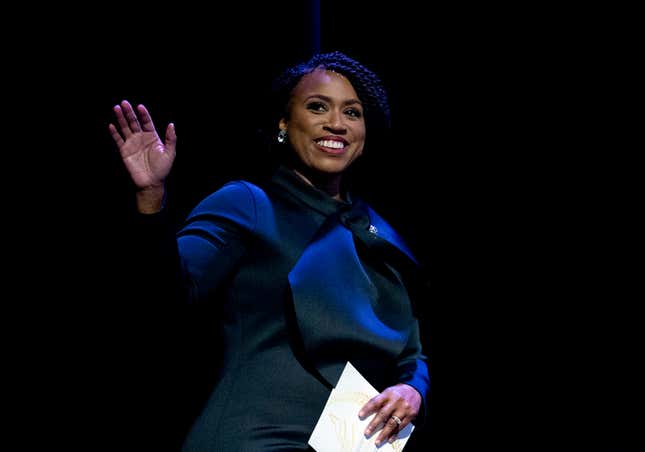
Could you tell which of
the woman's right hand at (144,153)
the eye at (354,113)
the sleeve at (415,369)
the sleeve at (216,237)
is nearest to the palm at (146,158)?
the woman's right hand at (144,153)

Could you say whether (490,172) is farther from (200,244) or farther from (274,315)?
(200,244)

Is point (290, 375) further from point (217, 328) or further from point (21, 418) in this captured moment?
point (21, 418)

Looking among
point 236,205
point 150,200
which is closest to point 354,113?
point 236,205

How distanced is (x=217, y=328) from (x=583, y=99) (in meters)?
1.43

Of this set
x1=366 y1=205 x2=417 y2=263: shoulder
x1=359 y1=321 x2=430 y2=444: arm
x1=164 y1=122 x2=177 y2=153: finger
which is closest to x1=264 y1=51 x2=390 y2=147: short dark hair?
x1=366 y1=205 x2=417 y2=263: shoulder

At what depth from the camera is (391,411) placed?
1.35m

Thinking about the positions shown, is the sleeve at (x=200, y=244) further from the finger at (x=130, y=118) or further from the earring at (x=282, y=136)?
the earring at (x=282, y=136)

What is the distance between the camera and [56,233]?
57.0 inches

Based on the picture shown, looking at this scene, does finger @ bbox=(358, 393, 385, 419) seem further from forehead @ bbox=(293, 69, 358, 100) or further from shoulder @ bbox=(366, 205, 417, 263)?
forehead @ bbox=(293, 69, 358, 100)

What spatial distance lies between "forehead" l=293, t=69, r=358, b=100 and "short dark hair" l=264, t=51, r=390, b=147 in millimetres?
13

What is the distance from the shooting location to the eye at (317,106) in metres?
1.61

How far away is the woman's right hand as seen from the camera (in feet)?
3.74

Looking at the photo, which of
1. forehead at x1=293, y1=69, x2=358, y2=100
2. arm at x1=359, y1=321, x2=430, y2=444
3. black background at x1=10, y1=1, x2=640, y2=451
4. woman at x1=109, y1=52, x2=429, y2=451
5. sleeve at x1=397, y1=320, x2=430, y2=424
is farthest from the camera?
black background at x1=10, y1=1, x2=640, y2=451

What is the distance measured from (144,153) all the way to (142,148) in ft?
0.03
